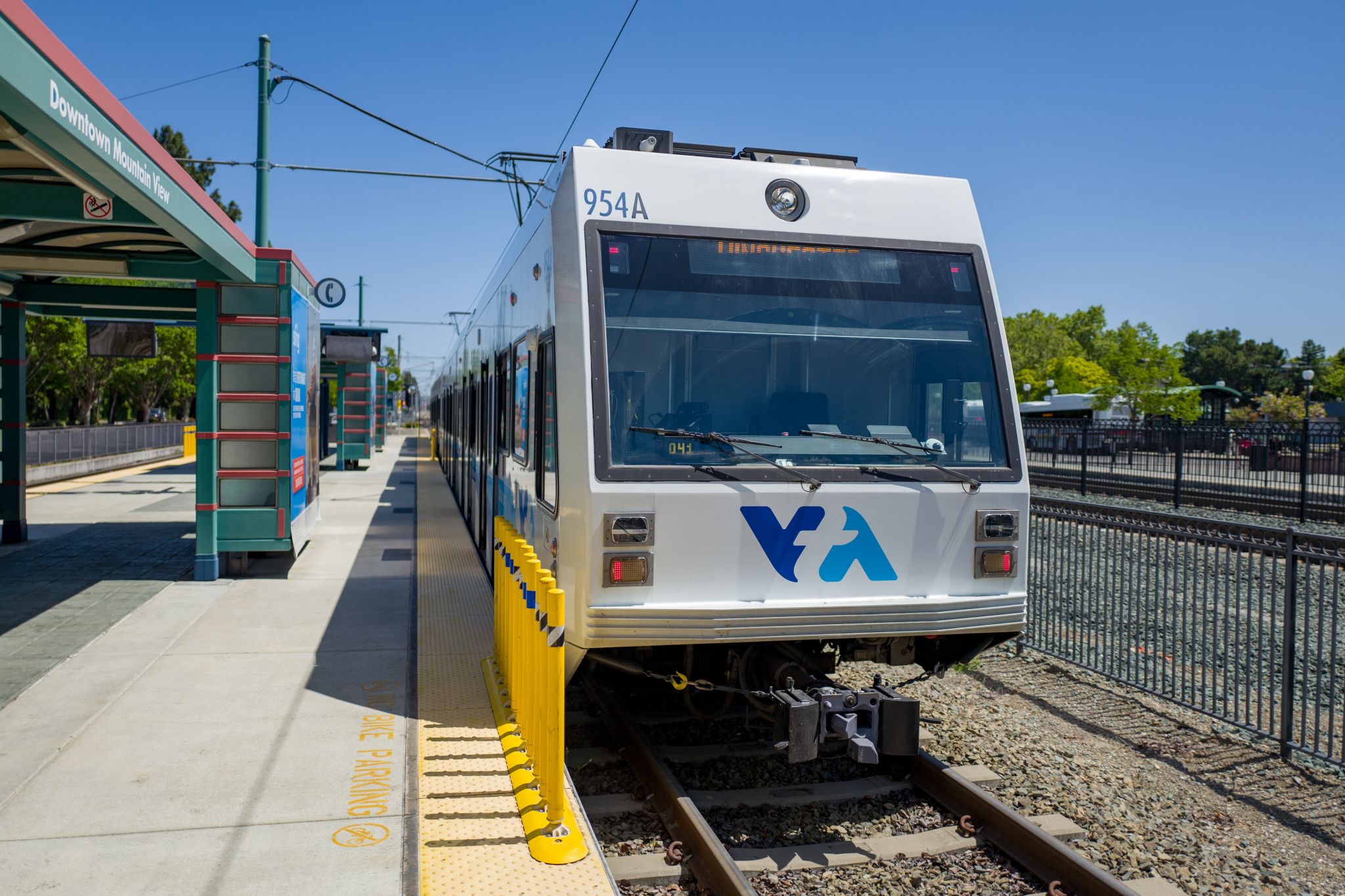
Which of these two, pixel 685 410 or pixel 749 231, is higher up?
pixel 749 231

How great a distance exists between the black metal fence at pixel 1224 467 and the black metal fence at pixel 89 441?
749 inches

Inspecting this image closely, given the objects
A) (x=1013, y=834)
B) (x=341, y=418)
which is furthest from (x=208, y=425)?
(x=341, y=418)

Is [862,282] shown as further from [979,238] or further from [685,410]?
[685,410]

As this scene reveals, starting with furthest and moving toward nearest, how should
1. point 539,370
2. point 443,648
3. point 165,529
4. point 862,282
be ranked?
1. point 165,529
2. point 443,648
3. point 539,370
4. point 862,282

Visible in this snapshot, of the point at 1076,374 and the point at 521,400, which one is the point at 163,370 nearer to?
the point at 521,400

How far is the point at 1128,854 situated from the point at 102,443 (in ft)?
83.4

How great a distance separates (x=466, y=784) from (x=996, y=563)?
2949 mm

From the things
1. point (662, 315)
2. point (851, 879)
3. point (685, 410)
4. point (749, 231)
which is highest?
point (749, 231)

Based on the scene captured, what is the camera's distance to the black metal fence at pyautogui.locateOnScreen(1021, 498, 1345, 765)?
20.0 ft

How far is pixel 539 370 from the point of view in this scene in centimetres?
606

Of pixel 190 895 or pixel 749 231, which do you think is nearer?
pixel 190 895

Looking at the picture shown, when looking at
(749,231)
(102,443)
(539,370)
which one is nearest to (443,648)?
(539,370)

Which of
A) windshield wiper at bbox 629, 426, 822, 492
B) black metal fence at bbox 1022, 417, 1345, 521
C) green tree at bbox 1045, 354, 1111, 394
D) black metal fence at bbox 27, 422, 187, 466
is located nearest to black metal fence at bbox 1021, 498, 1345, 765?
windshield wiper at bbox 629, 426, 822, 492

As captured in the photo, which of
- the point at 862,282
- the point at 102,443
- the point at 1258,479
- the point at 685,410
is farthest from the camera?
the point at 102,443
